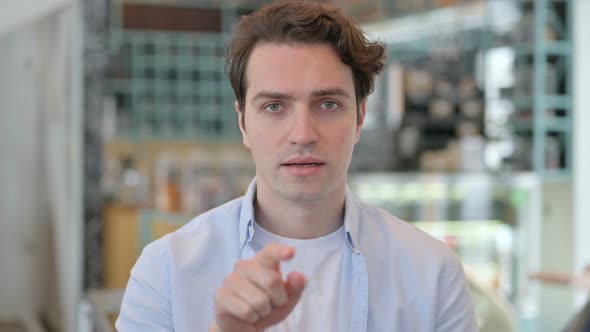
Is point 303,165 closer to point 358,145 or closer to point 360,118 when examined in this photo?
point 360,118

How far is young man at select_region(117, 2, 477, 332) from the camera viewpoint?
38.5 inches

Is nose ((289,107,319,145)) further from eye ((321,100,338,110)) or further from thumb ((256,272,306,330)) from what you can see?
thumb ((256,272,306,330))

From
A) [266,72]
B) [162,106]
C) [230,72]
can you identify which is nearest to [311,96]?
[266,72]

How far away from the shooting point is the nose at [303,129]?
0.95 meters

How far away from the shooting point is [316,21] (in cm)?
100

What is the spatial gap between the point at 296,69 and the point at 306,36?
0.05 m

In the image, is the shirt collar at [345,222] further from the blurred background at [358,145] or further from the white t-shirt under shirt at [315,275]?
the blurred background at [358,145]

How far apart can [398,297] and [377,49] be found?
34cm

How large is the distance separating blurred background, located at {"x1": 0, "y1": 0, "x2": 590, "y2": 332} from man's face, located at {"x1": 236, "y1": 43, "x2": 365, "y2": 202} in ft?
9.01

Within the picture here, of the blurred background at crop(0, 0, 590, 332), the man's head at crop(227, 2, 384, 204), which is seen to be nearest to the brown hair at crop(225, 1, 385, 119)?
the man's head at crop(227, 2, 384, 204)

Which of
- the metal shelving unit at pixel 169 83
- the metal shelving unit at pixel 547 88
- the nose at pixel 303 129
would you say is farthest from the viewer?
the metal shelving unit at pixel 169 83

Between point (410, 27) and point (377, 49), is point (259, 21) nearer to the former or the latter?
point (377, 49)

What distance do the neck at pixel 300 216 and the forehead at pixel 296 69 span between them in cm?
15

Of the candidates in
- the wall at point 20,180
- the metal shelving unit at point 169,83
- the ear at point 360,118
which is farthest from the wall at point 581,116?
the ear at point 360,118
